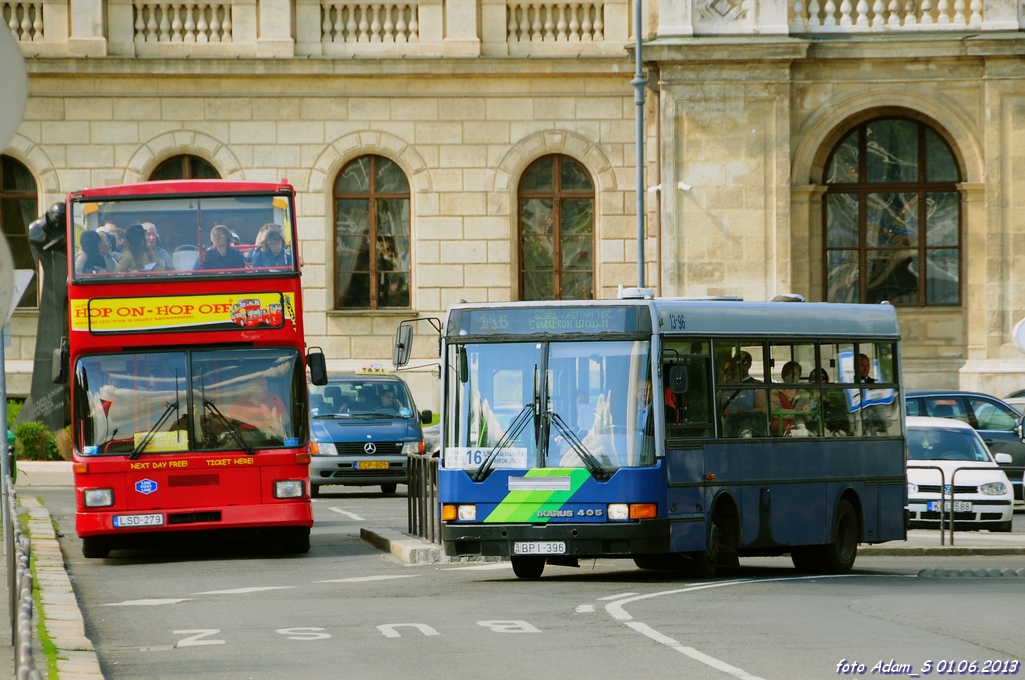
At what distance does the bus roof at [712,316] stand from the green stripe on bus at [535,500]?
4.24 ft

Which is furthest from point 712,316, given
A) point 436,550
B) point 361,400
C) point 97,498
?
point 361,400

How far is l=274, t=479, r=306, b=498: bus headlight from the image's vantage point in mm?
20281

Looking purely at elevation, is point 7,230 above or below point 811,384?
above

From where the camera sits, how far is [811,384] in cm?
1883

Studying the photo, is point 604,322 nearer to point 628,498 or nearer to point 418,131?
point 628,498

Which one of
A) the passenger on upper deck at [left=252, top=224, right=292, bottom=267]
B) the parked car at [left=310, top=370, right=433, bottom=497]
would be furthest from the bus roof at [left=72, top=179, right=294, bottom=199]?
the parked car at [left=310, top=370, right=433, bottom=497]

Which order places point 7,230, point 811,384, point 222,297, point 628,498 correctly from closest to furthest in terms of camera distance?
point 628,498, point 811,384, point 222,297, point 7,230

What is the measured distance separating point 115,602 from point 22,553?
4.58 meters

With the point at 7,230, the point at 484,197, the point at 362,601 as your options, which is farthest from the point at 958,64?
the point at 362,601

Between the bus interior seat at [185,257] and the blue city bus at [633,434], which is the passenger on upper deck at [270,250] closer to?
the bus interior seat at [185,257]

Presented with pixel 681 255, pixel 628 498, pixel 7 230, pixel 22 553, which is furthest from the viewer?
pixel 7 230

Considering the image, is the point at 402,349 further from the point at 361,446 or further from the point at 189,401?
the point at 361,446

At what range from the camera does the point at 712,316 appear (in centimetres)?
1795

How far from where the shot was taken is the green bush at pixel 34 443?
33.4 metres
